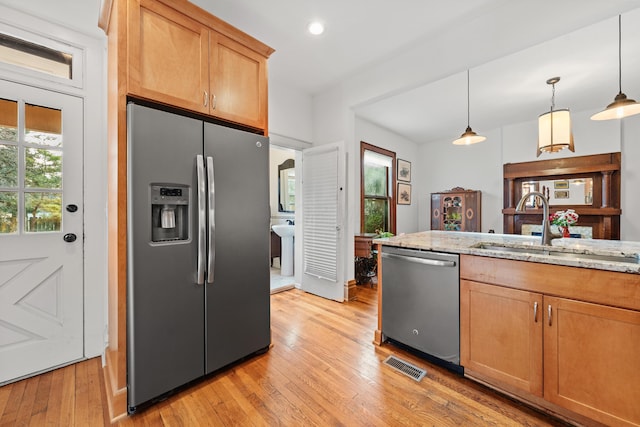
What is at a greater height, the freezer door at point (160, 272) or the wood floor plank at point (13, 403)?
the freezer door at point (160, 272)

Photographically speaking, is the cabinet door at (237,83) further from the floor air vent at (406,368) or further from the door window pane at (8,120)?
the floor air vent at (406,368)

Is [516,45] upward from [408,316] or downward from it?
upward

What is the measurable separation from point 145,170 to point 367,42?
2309 mm

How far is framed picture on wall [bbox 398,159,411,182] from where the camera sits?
5.55 metres

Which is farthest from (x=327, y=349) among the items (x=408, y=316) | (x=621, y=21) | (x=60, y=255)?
(x=621, y=21)

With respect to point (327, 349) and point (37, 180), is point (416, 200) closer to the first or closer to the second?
point (327, 349)

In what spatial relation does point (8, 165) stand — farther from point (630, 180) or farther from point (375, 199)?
point (630, 180)

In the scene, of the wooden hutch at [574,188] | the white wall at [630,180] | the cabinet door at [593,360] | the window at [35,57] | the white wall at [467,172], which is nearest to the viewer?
the cabinet door at [593,360]

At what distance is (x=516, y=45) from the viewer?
2033mm

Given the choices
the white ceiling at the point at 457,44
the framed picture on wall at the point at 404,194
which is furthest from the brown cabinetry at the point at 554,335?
the framed picture on wall at the point at 404,194

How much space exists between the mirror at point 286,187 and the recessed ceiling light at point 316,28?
303 cm

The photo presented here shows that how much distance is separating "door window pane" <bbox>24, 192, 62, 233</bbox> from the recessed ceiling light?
244cm

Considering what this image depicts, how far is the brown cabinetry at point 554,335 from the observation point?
1249mm

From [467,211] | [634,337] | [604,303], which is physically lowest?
→ [634,337]
